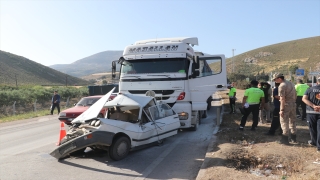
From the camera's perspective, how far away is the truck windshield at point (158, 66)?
9.36 meters

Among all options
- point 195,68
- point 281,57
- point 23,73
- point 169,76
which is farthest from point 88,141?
point 23,73

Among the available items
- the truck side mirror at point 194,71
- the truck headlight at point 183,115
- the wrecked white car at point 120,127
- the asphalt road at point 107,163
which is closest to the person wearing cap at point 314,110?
the asphalt road at point 107,163

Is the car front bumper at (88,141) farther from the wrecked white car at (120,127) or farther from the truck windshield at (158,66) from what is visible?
the truck windshield at (158,66)

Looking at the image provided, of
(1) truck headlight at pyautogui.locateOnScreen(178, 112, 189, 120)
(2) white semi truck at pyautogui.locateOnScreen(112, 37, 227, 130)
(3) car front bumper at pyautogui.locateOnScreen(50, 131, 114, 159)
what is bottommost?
(3) car front bumper at pyautogui.locateOnScreen(50, 131, 114, 159)

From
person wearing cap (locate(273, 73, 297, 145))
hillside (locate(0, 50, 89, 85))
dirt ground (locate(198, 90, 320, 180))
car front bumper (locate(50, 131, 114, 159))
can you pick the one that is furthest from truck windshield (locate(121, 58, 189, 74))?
hillside (locate(0, 50, 89, 85))

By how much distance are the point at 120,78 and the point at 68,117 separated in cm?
269

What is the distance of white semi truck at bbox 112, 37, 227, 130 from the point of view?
9117mm

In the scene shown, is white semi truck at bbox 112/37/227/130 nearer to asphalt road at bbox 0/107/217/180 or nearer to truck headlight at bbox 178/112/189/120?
truck headlight at bbox 178/112/189/120

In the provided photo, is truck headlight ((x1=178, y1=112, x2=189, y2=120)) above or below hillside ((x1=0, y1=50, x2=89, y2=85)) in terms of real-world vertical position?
below

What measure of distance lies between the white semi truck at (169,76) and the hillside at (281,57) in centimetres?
4624

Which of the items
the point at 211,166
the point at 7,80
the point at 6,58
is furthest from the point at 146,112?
the point at 6,58

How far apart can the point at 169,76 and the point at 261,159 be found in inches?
171

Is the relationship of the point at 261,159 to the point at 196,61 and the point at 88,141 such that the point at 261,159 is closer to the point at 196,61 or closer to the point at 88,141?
the point at 88,141

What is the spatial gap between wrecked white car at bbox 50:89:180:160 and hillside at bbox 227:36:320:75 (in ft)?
160
